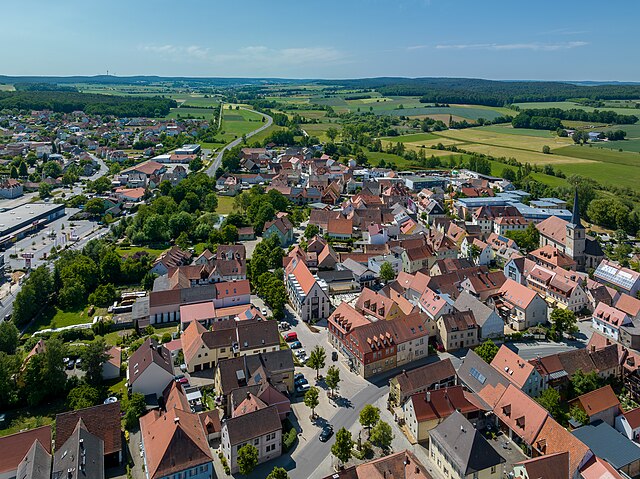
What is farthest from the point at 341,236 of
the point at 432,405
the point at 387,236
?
the point at 432,405

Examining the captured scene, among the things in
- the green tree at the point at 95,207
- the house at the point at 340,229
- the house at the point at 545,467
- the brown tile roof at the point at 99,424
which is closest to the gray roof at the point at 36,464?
the brown tile roof at the point at 99,424

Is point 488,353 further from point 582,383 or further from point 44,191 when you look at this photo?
point 44,191

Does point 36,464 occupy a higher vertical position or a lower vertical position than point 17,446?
higher

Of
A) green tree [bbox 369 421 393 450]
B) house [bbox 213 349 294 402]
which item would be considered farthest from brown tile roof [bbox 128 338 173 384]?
green tree [bbox 369 421 393 450]

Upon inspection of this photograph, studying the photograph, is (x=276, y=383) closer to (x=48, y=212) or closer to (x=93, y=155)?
(x=48, y=212)

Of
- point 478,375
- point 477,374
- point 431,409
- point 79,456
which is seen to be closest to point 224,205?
point 477,374

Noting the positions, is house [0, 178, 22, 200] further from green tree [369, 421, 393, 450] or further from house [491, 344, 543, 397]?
house [491, 344, 543, 397]
